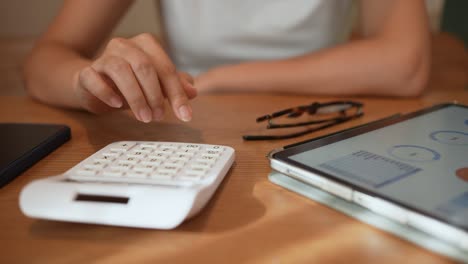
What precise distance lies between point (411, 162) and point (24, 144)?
39cm

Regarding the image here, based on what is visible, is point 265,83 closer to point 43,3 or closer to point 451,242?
point 451,242

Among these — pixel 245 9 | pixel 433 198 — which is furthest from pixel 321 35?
pixel 433 198

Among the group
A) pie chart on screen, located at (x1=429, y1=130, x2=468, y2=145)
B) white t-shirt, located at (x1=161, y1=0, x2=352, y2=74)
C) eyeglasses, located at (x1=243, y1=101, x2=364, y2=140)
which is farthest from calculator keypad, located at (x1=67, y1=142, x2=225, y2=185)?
white t-shirt, located at (x1=161, y1=0, x2=352, y2=74)

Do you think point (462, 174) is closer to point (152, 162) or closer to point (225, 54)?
point (152, 162)

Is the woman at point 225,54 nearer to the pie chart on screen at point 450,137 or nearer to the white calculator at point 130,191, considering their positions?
the white calculator at point 130,191

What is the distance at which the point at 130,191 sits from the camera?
334 millimetres

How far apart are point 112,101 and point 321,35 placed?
653 mm

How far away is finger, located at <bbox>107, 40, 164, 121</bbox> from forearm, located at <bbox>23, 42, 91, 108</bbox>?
6.6 inches

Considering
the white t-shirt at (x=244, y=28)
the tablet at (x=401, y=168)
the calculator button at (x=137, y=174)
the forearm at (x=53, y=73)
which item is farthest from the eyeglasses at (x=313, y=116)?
the white t-shirt at (x=244, y=28)

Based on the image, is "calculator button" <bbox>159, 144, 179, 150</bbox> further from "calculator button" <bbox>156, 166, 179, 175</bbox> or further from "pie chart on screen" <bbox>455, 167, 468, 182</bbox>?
"pie chart on screen" <bbox>455, 167, 468, 182</bbox>

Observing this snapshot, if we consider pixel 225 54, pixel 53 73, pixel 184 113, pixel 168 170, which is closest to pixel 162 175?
pixel 168 170

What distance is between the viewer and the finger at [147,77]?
48cm

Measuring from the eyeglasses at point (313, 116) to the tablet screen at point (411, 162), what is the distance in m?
0.08

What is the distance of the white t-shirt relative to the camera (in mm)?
969
